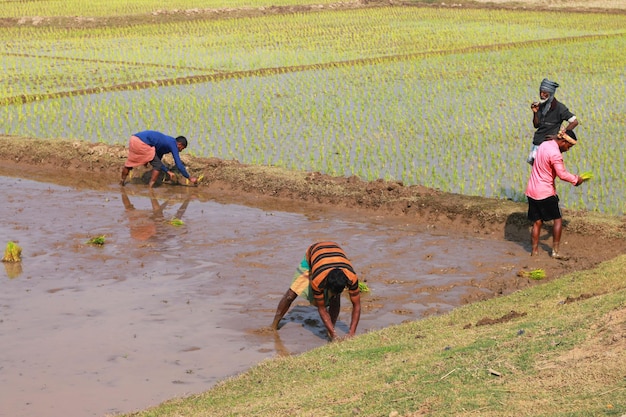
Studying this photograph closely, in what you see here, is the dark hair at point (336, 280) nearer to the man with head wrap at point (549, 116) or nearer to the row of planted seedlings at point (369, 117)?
the man with head wrap at point (549, 116)

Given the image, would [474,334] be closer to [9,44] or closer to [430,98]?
[430,98]

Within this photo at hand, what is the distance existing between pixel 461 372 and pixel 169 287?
153 inches

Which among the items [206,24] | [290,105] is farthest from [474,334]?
[206,24]

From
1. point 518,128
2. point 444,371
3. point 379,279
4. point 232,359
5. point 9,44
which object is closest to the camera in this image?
point 444,371

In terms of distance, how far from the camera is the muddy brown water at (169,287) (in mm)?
6520

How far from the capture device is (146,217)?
35.9ft

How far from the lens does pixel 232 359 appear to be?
6809 millimetres

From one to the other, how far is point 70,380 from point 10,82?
14.5 m

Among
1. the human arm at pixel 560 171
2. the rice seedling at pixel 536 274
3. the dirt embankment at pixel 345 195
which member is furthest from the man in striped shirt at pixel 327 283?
the human arm at pixel 560 171

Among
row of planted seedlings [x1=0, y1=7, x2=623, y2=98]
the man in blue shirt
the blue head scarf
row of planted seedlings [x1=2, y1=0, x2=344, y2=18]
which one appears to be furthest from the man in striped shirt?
row of planted seedlings [x1=2, y1=0, x2=344, y2=18]

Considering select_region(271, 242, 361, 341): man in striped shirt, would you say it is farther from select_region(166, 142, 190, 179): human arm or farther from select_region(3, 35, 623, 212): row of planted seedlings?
select_region(166, 142, 190, 179): human arm

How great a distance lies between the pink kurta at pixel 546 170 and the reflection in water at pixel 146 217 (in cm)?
410

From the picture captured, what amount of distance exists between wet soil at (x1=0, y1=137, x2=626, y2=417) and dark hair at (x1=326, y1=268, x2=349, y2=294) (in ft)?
2.75

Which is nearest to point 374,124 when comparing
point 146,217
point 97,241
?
point 146,217
